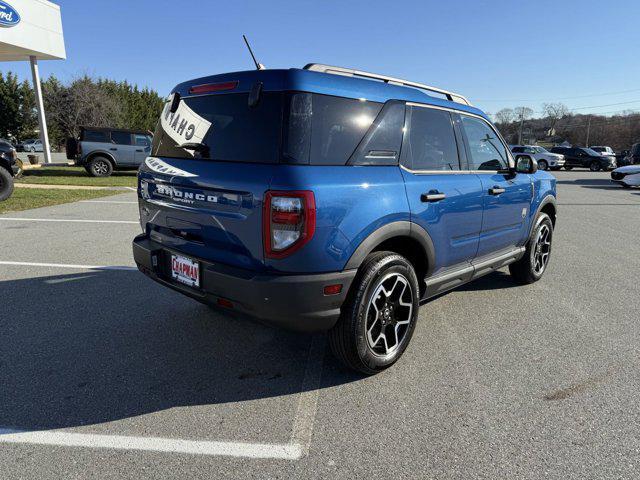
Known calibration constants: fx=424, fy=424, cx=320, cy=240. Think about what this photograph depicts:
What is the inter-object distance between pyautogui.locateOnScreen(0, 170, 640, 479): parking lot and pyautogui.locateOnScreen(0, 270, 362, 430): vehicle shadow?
0.05 ft

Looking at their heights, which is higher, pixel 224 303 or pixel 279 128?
pixel 279 128

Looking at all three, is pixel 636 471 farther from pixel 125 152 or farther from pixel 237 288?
pixel 125 152

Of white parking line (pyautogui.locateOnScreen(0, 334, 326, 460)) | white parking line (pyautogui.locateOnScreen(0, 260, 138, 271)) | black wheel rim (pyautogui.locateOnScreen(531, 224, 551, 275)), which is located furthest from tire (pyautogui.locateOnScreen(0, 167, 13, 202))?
black wheel rim (pyautogui.locateOnScreen(531, 224, 551, 275))

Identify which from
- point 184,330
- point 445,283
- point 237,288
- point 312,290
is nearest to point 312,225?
point 312,290

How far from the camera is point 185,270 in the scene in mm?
2830

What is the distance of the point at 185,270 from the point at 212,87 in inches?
48.8

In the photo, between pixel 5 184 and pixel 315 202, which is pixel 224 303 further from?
pixel 5 184

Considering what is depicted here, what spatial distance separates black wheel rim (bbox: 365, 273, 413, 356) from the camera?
2854mm

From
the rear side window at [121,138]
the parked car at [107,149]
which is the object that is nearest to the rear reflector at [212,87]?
the parked car at [107,149]

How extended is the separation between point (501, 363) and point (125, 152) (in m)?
17.4

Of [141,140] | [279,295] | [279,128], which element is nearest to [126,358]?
[279,295]

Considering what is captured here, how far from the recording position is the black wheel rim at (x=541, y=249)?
486 cm

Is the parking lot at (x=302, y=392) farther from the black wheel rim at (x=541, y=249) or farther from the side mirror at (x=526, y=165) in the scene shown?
the side mirror at (x=526, y=165)

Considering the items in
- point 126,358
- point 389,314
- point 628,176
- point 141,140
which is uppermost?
point 141,140
